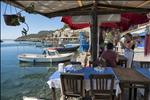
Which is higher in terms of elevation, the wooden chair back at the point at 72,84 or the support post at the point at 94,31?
the support post at the point at 94,31

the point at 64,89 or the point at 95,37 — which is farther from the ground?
the point at 95,37

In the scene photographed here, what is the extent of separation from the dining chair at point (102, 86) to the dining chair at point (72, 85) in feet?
0.77

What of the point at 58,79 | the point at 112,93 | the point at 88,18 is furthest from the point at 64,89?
the point at 88,18

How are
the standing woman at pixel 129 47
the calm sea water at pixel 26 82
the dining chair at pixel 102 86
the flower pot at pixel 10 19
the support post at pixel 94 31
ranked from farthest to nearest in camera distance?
the calm sea water at pixel 26 82 < the standing woman at pixel 129 47 < the support post at pixel 94 31 < the dining chair at pixel 102 86 < the flower pot at pixel 10 19

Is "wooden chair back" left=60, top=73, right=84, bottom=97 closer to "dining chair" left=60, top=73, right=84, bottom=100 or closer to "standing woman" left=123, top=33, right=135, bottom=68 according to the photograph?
"dining chair" left=60, top=73, right=84, bottom=100

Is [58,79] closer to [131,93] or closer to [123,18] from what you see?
[131,93]

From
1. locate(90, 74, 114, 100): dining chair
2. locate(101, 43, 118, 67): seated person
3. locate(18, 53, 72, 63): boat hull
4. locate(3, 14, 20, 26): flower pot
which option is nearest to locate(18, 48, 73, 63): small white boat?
locate(18, 53, 72, 63): boat hull

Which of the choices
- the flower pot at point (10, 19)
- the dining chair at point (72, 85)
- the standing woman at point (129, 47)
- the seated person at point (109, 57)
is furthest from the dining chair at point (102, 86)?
the standing woman at point (129, 47)

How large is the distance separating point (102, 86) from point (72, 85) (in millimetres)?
615

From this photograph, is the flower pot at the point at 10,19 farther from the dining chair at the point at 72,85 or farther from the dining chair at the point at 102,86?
the dining chair at the point at 102,86

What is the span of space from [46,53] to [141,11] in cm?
3027

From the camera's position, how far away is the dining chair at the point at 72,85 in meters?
5.08

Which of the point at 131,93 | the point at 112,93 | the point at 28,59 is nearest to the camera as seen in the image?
the point at 112,93

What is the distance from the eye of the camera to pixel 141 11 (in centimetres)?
741
